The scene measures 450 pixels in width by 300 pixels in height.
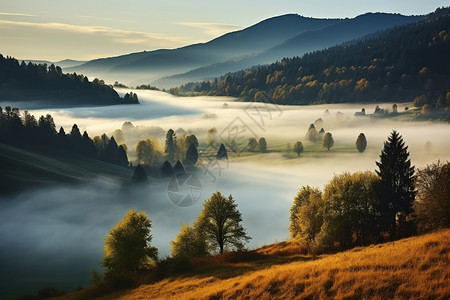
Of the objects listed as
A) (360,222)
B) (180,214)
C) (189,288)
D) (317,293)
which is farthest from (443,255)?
(180,214)

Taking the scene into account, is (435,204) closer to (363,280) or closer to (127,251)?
(363,280)

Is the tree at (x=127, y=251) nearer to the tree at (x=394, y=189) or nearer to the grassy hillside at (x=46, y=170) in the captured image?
the tree at (x=394, y=189)

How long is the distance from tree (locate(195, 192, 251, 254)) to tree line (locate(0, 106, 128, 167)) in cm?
13695

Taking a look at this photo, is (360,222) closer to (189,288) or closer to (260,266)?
(260,266)

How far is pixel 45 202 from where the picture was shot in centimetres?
12469

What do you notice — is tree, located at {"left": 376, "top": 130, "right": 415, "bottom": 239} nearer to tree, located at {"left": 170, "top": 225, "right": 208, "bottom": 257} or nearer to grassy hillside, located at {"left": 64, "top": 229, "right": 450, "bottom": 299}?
grassy hillside, located at {"left": 64, "top": 229, "right": 450, "bottom": 299}

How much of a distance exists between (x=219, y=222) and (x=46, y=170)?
4181 inches

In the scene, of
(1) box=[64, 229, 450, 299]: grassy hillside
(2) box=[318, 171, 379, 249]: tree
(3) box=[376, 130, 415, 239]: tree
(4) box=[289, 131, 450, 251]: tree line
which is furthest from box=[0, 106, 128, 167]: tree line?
(1) box=[64, 229, 450, 299]: grassy hillside

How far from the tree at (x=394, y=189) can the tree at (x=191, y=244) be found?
27.9m

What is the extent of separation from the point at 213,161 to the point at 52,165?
78.8 meters

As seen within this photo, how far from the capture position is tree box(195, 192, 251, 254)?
6212 centimetres

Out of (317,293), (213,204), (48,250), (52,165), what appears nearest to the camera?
(317,293)

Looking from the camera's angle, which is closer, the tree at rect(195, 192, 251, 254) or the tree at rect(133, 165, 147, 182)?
the tree at rect(195, 192, 251, 254)

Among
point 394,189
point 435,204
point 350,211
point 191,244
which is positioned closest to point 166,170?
point 191,244
